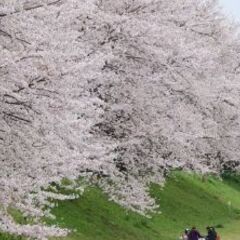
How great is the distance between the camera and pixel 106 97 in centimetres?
1922

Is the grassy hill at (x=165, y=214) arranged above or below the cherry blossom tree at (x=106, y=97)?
below

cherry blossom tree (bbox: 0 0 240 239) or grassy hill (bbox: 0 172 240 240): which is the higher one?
cherry blossom tree (bbox: 0 0 240 239)

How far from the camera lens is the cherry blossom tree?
35.8 feet

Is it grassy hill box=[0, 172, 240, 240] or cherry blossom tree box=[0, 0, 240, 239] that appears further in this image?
grassy hill box=[0, 172, 240, 240]

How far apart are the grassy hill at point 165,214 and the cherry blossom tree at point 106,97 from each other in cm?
168

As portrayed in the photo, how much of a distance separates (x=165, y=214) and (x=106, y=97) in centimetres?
1303

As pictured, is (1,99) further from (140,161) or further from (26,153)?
(140,161)

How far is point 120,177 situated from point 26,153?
30.7 feet

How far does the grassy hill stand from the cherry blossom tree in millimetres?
1678

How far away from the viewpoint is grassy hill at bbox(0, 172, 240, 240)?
21.3 m

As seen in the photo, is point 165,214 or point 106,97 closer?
point 106,97

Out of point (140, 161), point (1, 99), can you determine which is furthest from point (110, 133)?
point (1, 99)

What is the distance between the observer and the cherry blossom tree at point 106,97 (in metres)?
10.9

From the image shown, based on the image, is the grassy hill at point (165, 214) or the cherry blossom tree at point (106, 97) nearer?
the cherry blossom tree at point (106, 97)
